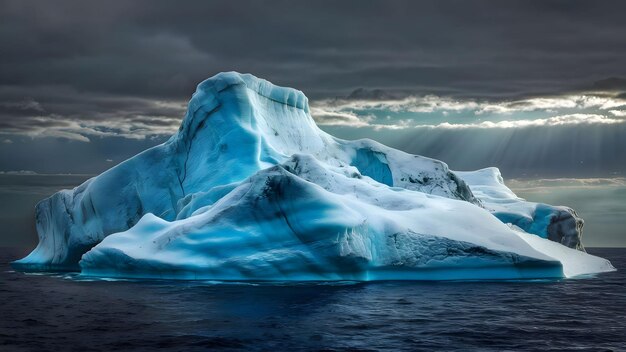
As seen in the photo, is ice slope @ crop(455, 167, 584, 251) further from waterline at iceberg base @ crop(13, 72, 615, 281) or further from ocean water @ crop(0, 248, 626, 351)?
ocean water @ crop(0, 248, 626, 351)

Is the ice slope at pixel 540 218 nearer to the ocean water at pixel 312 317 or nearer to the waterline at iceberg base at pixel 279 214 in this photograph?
the waterline at iceberg base at pixel 279 214

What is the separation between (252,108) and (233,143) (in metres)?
2.55

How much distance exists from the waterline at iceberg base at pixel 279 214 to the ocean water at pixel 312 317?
1363 mm

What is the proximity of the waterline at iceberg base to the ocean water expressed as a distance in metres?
1.36

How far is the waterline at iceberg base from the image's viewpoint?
22547mm

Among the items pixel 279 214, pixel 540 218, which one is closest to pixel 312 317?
pixel 279 214

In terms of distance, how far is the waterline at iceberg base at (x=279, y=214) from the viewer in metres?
22.5

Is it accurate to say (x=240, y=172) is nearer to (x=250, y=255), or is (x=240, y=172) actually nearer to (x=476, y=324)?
Answer: (x=250, y=255)

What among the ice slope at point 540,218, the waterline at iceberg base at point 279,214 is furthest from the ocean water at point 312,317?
the ice slope at point 540,218

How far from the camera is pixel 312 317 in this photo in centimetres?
1491

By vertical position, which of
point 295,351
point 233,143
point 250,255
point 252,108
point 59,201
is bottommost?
point 295,351

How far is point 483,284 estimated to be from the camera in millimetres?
22891

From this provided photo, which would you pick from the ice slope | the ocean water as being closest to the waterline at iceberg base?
the ice slope

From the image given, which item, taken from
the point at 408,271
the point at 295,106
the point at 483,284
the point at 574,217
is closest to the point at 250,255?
the point at 408,271
